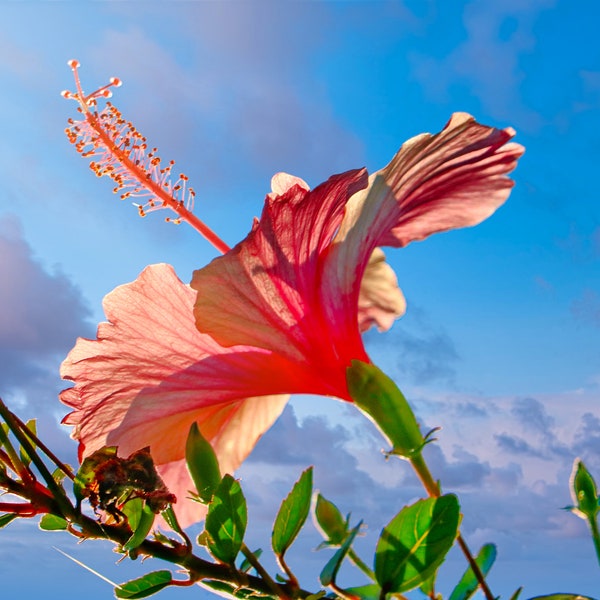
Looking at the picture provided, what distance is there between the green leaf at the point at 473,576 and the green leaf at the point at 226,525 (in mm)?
445

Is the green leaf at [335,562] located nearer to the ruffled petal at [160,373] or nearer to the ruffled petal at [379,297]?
the ruffled petal at [160,373]

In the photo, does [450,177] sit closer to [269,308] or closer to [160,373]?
[269,308]

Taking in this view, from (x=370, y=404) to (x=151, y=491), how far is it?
1.50ft

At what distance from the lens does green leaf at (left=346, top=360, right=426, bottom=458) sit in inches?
55.0

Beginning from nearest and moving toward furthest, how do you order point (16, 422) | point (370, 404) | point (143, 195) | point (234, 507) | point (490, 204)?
1. point (234, 507)
2. point (16, 422)
3. point (370, 404)
4. point (490, 204)
5. point (143, 195)

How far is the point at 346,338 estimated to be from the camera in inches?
65.0

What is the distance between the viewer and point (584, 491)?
60.6 inches

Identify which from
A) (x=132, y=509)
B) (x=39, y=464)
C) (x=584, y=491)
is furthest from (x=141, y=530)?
(x=584, y=491)

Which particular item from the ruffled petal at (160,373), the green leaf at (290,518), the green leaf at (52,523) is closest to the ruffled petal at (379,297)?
the ruffled petal at (160,373)

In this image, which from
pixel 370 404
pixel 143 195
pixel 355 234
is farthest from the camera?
pixel 143 195

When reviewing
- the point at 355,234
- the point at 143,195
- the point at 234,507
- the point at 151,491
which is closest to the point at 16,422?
the point at 151,491

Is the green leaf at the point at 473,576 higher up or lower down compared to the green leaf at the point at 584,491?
lower down

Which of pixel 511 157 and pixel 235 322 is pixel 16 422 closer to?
pixel 235 322

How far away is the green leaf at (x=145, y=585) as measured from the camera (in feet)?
4.01
